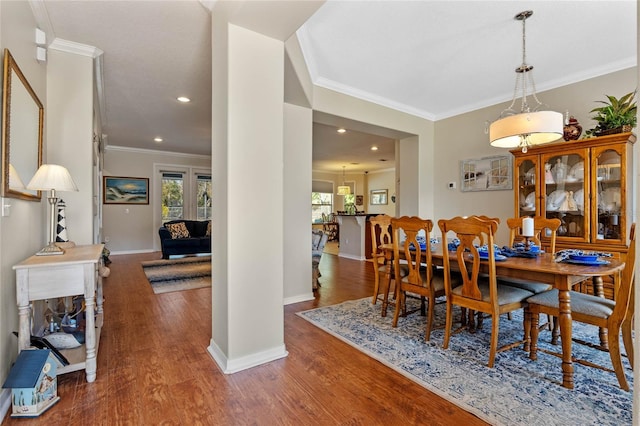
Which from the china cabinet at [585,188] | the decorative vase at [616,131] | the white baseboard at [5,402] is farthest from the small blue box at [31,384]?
the decorative vase at [616,131]

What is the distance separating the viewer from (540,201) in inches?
146

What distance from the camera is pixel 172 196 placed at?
316 inches

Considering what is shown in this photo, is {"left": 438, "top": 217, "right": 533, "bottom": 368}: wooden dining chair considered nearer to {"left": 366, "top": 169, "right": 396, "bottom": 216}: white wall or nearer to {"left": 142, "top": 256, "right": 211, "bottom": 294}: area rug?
{"left": 142, "top": 256, "right": 211, "bottom": 294}: area rug

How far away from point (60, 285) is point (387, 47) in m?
3.28

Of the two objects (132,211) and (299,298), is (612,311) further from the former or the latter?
(132,211)

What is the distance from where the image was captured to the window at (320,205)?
11.8 meters

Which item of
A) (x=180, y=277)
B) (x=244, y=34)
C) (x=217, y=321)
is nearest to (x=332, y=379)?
(x=217, y=321)

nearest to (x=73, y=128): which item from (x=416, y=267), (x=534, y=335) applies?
(x=416, y=267)

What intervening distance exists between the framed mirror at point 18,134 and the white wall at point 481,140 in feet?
16.2

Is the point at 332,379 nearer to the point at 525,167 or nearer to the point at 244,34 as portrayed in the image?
the point at 244,34

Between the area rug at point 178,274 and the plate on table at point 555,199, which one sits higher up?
the plate on table at point 555,199

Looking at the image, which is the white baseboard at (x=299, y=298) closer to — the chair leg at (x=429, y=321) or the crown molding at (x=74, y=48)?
the chair leg at (x=429, y=321)

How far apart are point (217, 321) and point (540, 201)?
12.3ft

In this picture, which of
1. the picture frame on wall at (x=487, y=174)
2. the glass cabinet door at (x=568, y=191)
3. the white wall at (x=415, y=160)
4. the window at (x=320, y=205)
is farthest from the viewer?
the window at (x=320, y=205)
